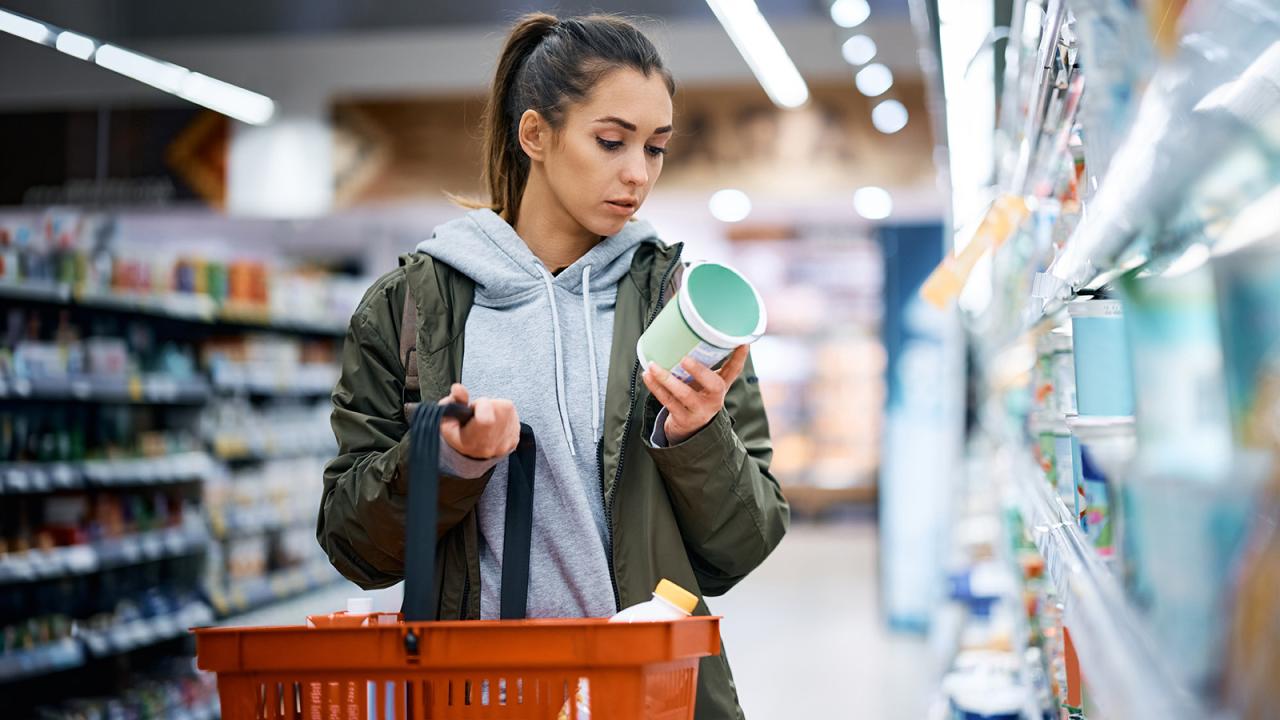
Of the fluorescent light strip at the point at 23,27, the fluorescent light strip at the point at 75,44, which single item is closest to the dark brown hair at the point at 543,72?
the fluorescent light strip at the point at 23,27

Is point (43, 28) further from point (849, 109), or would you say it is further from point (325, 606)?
point (849, 109)

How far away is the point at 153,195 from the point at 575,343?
945 cm

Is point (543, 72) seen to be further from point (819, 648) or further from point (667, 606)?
point (819, 648)

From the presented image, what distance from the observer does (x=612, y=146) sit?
63.6 inches

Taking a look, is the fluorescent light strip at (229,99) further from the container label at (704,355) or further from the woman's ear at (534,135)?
the container label at (704,355)

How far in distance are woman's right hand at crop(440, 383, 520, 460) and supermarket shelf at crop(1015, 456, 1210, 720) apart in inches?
23.9

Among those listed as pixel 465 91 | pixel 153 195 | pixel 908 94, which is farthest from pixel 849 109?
pixel 153 195

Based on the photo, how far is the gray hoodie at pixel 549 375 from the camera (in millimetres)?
1557

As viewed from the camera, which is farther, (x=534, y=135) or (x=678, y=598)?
(x=534, y=135)

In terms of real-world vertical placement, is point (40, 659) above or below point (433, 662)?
below

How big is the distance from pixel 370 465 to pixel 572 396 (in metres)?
0.29

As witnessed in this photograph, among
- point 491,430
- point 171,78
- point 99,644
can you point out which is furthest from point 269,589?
point 491,430

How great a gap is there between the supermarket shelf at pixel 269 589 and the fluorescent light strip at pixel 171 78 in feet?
9.51

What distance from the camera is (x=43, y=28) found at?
5.96m
